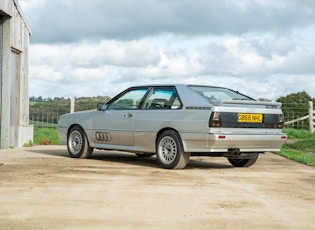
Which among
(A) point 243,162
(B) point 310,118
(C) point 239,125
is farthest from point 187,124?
(B) point 310,118

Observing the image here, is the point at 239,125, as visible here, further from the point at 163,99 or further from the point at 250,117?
the point at 163,99

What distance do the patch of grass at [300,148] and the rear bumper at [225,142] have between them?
7.97ft

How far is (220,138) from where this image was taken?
10508 millimetres

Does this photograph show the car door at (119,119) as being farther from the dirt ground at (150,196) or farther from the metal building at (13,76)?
the metal building at (13,76)

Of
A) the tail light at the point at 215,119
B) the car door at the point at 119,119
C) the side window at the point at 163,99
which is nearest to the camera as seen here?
the tail light at the point at 215,119

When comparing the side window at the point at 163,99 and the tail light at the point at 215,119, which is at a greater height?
the side window at the point at 163,99

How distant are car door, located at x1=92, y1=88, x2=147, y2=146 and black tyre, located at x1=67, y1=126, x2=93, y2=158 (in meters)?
0.34

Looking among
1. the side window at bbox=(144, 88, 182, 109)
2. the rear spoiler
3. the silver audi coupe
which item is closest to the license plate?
the silver audi coupe

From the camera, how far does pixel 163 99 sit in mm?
11594

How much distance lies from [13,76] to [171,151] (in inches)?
313

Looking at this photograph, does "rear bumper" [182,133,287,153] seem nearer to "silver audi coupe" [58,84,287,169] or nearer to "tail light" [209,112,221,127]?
"silver audi coupe" [58,84,287,169]

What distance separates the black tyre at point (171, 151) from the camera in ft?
35.7

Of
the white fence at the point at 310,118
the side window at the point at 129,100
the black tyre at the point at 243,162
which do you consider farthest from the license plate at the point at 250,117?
the white fence at the point at 310,118

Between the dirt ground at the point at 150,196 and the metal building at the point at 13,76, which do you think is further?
the metal building at the point at 13,76
